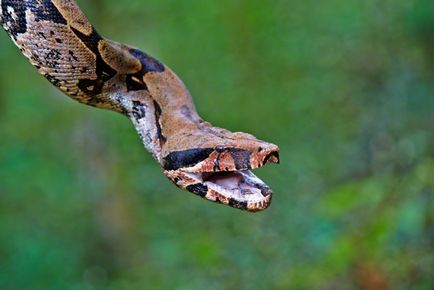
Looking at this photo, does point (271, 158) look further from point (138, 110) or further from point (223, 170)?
point (138, 110)

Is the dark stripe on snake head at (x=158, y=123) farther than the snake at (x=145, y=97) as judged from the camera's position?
Yes

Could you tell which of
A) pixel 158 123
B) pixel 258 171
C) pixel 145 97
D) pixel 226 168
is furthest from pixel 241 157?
pixel 258 171

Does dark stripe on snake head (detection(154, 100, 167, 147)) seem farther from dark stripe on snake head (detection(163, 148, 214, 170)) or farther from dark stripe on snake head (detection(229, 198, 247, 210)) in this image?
dark stripe on snake head (detection(229, 198, 247, 210))

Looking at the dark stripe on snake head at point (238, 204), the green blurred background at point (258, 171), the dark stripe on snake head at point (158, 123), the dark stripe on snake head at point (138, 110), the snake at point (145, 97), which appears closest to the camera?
the dark stripe on snake head at point (238, 204)

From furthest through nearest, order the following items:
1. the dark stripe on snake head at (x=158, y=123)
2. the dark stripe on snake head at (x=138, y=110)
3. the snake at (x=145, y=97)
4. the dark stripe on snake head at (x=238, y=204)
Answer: the dark stripe on snake head at (x=138, y=110), the dark stripe on snake head at (x=158, y=123), the snake at (x=145, y=97), the dark stripe on snake head at (x=238, y=204)

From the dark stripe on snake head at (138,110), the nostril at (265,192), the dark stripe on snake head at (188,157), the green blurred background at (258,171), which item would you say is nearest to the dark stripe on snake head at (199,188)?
the dark stripe on snake head at (188,157)

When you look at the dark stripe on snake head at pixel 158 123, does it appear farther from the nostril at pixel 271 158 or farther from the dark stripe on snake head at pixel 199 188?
the nostril at pixel 271 158

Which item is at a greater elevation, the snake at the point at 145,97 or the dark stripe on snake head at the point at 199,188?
the snake at the point at 145,97
